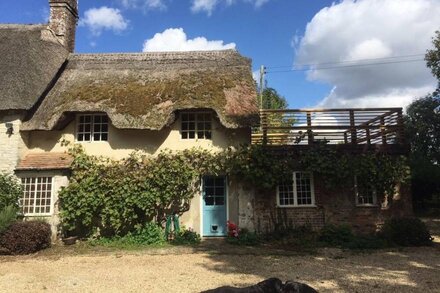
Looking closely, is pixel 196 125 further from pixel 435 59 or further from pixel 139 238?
pixel 435 59

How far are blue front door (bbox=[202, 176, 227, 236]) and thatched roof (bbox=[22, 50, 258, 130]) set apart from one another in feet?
7.35

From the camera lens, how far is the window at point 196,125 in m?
15.6

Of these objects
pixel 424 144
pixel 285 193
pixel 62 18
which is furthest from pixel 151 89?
pixel 424 144

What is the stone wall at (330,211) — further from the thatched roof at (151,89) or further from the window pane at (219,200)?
the thatched roof at (151,89)

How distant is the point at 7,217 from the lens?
42.2 feet

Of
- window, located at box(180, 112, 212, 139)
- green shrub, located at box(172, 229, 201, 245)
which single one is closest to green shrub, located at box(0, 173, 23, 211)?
green shrub, located at box(172, 229, 201, 245)

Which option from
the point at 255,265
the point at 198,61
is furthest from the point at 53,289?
the point at 198,61

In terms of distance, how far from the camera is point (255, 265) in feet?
34.7

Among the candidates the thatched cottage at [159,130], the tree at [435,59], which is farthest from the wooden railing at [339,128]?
the tree at [435,59]

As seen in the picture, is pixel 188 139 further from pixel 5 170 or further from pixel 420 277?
pixel 420 277

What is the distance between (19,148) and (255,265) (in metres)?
9.40

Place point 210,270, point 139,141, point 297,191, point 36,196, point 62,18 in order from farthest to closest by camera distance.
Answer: point 62,18 < point 139,141 < point 297,191 < point 36,196 < point 210,270

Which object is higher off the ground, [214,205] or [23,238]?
[214,205]

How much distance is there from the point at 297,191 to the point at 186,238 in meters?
4.21
